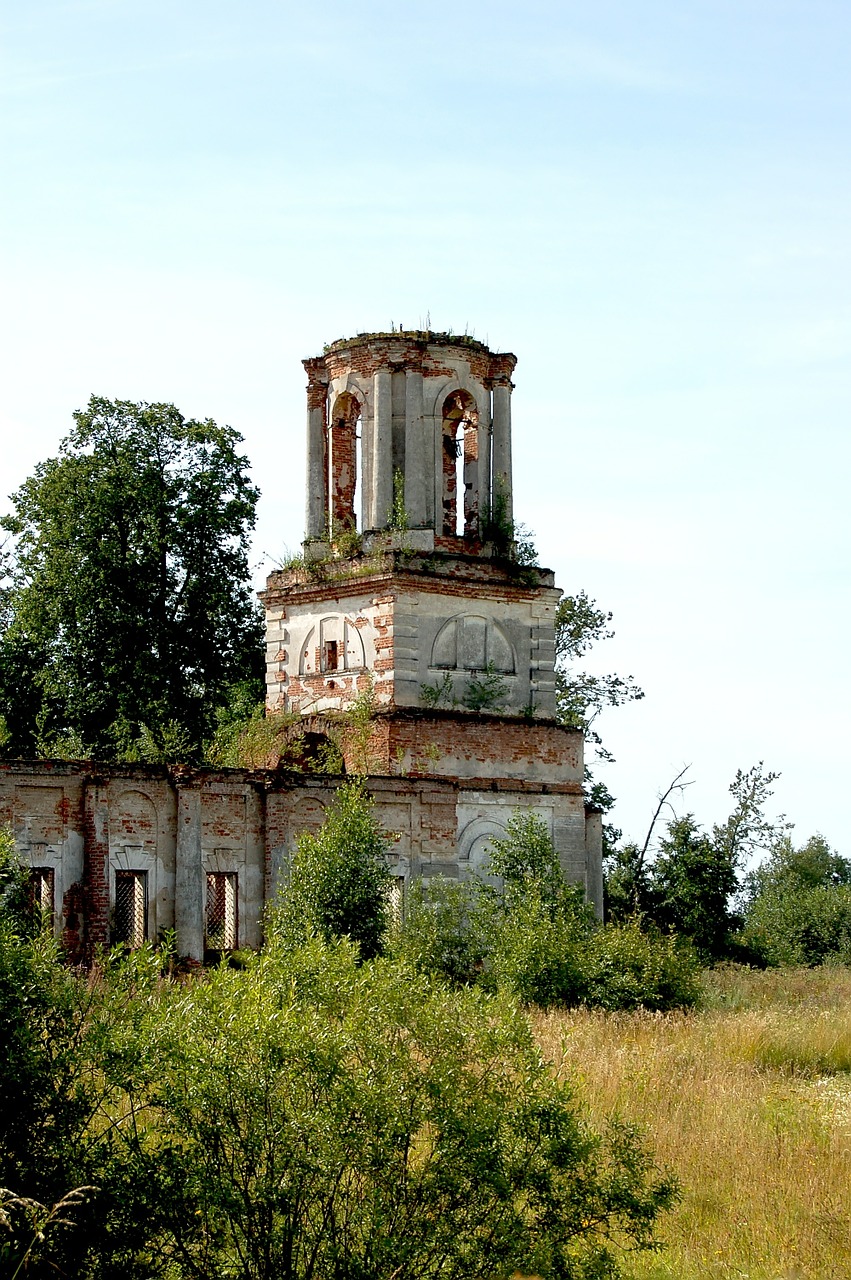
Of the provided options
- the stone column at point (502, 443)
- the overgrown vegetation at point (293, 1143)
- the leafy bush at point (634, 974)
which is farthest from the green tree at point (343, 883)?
the overgrown vegetation at point (293, 1143)

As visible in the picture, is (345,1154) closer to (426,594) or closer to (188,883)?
(188,883)

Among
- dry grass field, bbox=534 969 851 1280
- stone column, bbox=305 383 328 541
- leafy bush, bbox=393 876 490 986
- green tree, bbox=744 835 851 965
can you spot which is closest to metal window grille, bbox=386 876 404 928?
leafy bush, bbox=393 876 490 986

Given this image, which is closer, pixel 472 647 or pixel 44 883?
pixel 44 883

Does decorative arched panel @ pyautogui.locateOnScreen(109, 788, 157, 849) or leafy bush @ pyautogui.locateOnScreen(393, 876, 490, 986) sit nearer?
leafy bush @ pyautogui.locateOnScreen(393, 876, 490, 986)

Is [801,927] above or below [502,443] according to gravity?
below

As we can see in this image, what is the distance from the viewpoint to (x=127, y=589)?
3497 centimetres

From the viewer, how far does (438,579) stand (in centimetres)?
2706

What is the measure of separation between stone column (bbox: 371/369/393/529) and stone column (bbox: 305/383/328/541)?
1.52 m

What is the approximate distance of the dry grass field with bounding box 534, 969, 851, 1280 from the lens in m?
12.0

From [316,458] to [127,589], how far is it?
7.59m

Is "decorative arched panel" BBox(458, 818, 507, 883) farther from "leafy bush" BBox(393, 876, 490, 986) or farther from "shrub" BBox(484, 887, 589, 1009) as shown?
"shrub" BBox(484, 887, 589, 1009)

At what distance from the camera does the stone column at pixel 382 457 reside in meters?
27.6

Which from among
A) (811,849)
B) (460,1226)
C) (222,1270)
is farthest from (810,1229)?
(811,849)

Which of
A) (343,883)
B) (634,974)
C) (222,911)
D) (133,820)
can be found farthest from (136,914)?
(634,974)
